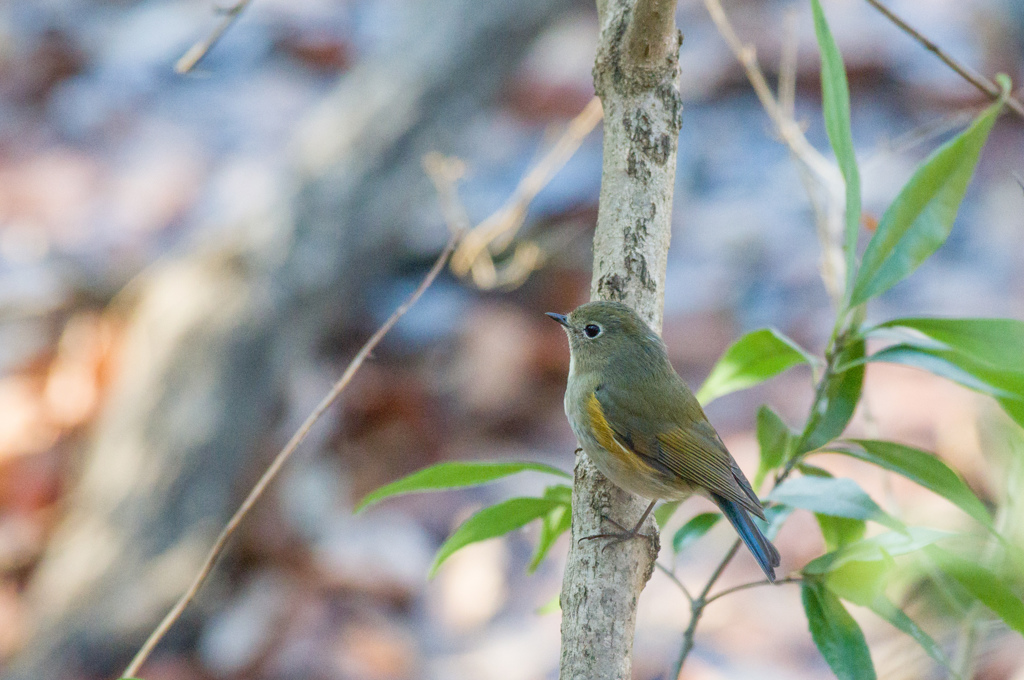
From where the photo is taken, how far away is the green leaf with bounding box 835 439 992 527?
2.93 ft

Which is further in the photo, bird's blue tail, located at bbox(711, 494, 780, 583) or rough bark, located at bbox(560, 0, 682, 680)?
bird's blue tail, located at bbox(711, 494, 780, 583)

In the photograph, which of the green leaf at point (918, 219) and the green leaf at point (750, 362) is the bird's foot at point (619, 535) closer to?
the green leaf at point (750, 362)

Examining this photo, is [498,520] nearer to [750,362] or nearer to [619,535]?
[619,535]

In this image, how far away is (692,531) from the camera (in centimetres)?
105

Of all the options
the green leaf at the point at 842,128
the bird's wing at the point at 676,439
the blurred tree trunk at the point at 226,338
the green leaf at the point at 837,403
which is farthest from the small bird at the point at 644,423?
the blurred tree trunk at the point at 226,338

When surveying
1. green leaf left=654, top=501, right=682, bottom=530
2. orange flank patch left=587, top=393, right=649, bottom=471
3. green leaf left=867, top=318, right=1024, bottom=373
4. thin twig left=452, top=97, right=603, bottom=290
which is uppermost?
thin twig left=452, top=97, right=603, bottom=290

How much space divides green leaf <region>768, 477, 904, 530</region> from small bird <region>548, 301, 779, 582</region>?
67 mm

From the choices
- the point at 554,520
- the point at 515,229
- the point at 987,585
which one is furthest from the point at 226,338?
the point at 987,585

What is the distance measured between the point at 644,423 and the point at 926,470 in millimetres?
393

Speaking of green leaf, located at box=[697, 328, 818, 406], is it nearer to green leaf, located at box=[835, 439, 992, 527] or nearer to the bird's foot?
green leaf, located at box=[835, 439, 992, 527]

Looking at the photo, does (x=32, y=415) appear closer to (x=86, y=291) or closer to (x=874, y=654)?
(x=86, y=291)

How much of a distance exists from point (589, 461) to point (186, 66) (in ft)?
2.36

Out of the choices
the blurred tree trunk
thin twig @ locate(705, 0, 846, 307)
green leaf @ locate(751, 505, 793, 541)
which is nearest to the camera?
green leaf @ locate(751, 505, 793, 541)

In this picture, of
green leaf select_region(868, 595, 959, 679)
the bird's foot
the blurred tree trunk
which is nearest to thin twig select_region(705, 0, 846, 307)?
green leaf select_region(868, 595, 959, 679)
